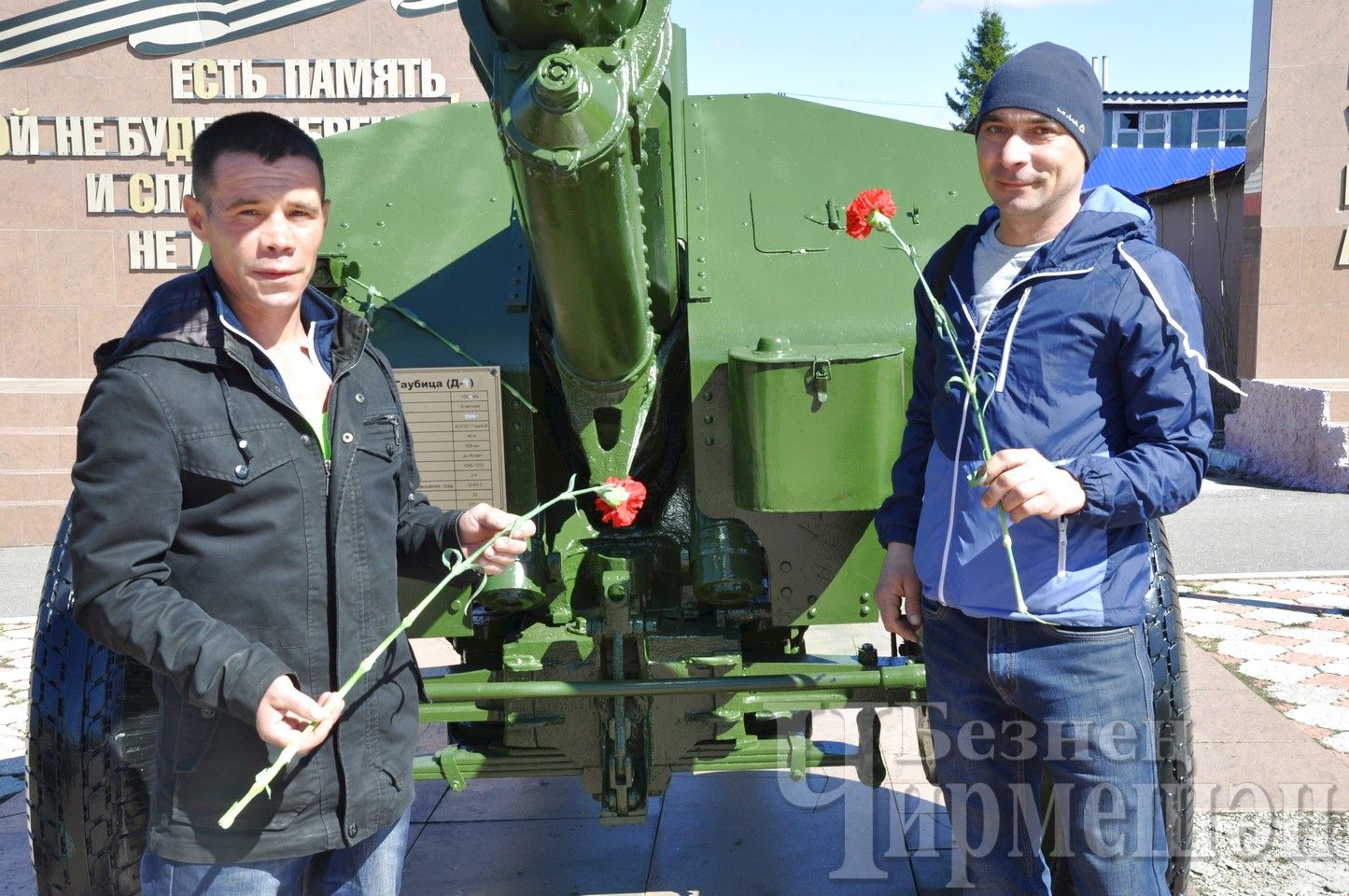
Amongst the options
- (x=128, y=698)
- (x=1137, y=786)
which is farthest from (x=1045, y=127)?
(x=128, y=698)

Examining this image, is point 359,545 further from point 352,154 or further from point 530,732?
point 352,154

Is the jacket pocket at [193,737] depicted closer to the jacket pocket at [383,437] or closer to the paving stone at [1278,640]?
the jacket pocket at [383,437]

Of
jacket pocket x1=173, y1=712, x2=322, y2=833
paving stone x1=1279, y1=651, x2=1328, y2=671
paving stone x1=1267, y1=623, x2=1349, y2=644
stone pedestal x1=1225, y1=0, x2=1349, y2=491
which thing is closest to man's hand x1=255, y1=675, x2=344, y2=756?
jacket pocket x1=173, y1=712, x2=322, y2=833

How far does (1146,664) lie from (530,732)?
156 cm

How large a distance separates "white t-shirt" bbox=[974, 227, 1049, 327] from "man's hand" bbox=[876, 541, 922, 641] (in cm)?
48

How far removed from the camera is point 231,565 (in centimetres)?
183

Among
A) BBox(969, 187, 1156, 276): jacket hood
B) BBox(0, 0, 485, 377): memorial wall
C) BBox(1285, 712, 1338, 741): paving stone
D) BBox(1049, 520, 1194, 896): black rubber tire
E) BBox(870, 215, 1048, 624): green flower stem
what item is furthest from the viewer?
BBox(0, 0, 485, 377): memorial wall

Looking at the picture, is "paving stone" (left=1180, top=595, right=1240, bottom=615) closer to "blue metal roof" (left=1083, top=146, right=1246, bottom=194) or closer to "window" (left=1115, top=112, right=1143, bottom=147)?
"blue metal roof" (left=1083, top=146, right=1246, bottom=194)

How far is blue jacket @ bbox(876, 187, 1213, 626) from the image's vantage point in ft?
7.04

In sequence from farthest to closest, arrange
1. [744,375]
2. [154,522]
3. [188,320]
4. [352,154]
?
[352,154] < [744,375] < [188,320] < [154,522]

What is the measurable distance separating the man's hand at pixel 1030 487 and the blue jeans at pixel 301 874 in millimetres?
1084

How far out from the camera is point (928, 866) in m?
3.76

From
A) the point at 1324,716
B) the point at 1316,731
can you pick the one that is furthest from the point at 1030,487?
the point at 1324,716

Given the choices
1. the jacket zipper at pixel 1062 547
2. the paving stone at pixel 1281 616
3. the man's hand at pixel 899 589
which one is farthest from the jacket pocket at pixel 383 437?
the paving stone at pixel 1281 616
